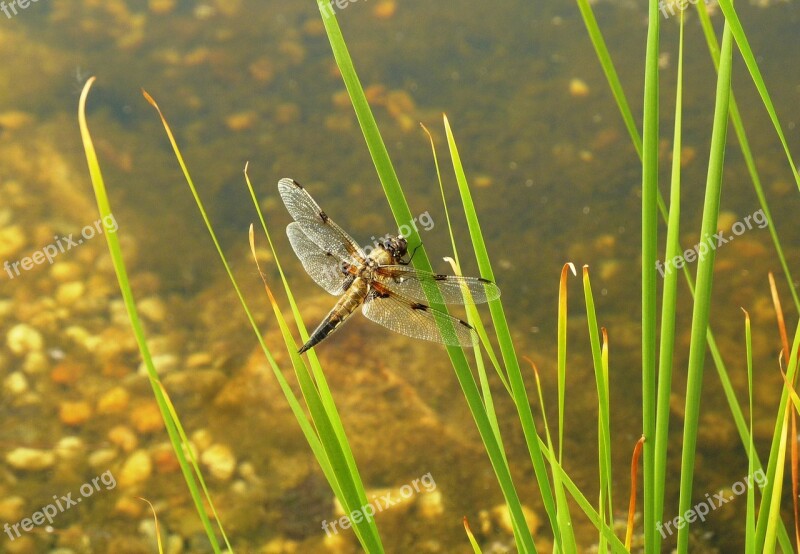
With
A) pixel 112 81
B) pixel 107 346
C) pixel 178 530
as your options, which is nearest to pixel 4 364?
pixel 107 346

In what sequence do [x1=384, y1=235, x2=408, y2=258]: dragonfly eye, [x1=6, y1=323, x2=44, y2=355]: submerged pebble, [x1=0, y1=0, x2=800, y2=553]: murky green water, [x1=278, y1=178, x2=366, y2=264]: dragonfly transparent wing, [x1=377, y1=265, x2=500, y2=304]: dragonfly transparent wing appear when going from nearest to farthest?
[x1=377, y1=265, x2=500, y2=304]: dragonfly transparent wing, [x1=384, y1=235, x2=408, y2=258]: dragonfly eye, [x1=278, y1=178, x2=366, y2=264]: dragonfly transparent wing, [x1=0, y1=0, x2=800, y2=553]: murky green water, [x1=6, y1=323, x2=44, y2=355]: submerged pebble

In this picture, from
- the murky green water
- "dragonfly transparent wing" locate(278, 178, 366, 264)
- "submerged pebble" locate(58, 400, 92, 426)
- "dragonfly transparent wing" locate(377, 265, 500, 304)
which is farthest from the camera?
"submerged pebble" locate(58, 400, 92, 426)

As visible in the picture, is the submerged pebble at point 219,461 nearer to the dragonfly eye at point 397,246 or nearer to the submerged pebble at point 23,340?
the submerged pebble at point 23,340

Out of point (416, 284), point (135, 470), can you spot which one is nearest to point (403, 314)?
point (416, 284)

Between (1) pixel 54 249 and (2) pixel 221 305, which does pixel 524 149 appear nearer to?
(2) pixel 221 305

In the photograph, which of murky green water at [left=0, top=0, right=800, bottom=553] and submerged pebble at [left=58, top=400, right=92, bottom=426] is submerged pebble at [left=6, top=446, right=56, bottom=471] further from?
submerged pebble at [left=58, top=400, right=92, bottom=426]

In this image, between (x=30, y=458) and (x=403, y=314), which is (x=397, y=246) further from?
(x=30, y=458)

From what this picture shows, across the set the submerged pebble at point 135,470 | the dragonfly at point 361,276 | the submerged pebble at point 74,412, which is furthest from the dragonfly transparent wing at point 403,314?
the submerged pebble at point 74,412

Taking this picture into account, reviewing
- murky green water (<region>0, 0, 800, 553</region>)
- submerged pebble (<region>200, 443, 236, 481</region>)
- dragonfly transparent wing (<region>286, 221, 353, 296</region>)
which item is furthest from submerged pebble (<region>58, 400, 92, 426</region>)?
dragonfly transparent wing (<region>286, 221, 353, 296</region>)
